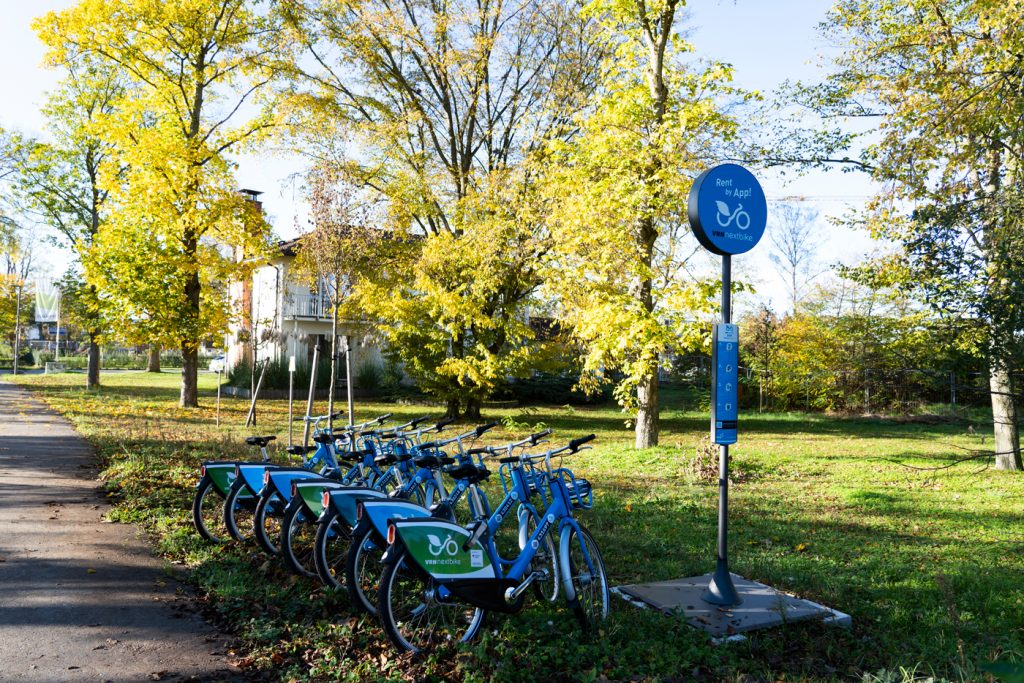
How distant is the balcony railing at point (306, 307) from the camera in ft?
110

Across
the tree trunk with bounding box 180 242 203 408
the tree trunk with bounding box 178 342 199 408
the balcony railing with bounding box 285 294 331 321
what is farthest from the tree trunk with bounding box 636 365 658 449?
the balcony railing with bounding box 285 294 331 321

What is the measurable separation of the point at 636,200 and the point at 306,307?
77.9ft

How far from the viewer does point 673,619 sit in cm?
493

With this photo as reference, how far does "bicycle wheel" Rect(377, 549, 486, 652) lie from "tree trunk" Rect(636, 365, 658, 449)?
10661 millimetres

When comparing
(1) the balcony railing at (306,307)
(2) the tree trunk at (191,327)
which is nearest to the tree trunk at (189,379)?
(2) the tree trunk at (191,327)

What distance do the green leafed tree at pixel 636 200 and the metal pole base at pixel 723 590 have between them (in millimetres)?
7923

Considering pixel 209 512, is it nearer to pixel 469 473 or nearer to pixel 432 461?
pixel 432 461

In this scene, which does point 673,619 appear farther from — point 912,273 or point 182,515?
point 182,515

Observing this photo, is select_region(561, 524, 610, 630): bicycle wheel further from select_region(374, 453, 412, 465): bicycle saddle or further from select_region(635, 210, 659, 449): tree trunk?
select_region(635, 210, 659, 449): tree trunk

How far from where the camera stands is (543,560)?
195 inches

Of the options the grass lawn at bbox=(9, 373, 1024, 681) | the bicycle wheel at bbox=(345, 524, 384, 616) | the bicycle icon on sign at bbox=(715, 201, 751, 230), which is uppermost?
the bicycle icon on sign at bbox=(715, 201, 751, 230)

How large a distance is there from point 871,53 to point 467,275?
940 cm

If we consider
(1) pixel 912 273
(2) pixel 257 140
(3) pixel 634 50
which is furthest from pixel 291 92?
(1) pixel 912 273

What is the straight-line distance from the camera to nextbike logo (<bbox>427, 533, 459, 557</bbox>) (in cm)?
432
